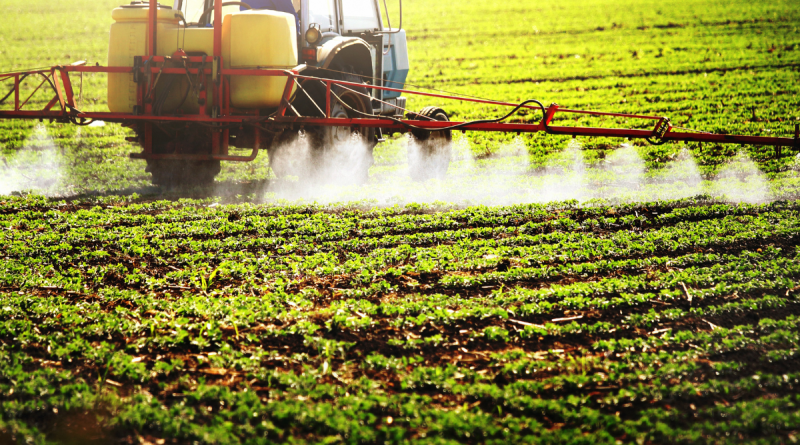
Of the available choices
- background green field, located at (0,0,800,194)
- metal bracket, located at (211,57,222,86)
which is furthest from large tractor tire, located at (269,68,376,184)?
background green field, located at (0,0,800,194)

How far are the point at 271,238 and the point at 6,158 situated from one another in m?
7.57

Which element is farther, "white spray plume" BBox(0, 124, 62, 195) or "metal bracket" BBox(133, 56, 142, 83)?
"white spray plume" BBox(0, 124, 62, 195)

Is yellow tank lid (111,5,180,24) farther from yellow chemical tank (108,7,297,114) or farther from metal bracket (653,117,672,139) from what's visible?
metal bracket (653,117,672,139)

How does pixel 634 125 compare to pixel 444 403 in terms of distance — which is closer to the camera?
pixel 444 403

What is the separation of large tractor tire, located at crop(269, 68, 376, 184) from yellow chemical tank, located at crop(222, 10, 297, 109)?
656 millimetres

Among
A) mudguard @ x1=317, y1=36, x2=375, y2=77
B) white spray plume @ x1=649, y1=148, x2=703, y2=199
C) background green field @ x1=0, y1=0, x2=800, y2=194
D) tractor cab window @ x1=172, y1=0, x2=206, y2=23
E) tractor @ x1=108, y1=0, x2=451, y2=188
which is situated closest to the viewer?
tractor @ x1=108, y1=0, x2=451, y2=188

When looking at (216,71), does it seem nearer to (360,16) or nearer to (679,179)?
(360,16)

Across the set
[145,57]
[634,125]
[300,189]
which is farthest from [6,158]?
[634,125]

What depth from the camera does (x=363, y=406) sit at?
2.86 metres

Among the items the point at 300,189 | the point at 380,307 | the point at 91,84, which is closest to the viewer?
the point at 380,307

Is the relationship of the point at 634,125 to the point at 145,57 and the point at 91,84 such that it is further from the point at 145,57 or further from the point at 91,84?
the point at 91,84

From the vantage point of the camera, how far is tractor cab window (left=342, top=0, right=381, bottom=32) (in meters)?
9.16

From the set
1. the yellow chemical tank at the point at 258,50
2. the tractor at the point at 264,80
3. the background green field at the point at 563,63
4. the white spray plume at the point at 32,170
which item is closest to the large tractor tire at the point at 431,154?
the tractor at the point at 264,80

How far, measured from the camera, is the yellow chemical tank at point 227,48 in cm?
731
